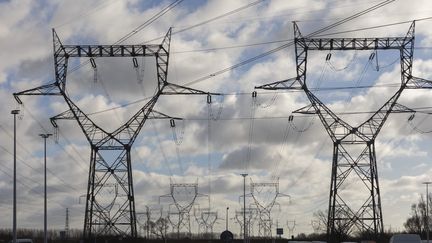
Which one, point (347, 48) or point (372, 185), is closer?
point (347, 48)

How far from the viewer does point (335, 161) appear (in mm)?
78875

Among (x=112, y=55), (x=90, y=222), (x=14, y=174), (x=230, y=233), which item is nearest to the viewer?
(x=230, y=233)

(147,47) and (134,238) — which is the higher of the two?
(147,47)

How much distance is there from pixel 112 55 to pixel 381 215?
31.9 meters

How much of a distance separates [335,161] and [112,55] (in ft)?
85.6

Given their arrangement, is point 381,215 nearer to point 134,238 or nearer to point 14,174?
point 134,238

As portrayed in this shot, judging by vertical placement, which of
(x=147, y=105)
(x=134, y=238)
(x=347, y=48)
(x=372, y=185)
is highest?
(x=347, y=48)

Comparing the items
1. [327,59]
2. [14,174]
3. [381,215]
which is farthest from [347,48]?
[14,174]

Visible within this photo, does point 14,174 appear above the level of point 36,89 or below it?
below

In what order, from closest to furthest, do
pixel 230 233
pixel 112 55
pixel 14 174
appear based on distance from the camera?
pixel 230 233 → pixel 14 174 → pixel 112 55

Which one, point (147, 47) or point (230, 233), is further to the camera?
point (147, 47)

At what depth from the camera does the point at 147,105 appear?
74.3 m

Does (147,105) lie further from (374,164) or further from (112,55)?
(374,164)

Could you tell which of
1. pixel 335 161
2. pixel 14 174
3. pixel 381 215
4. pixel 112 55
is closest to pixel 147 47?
pixel 112 55
